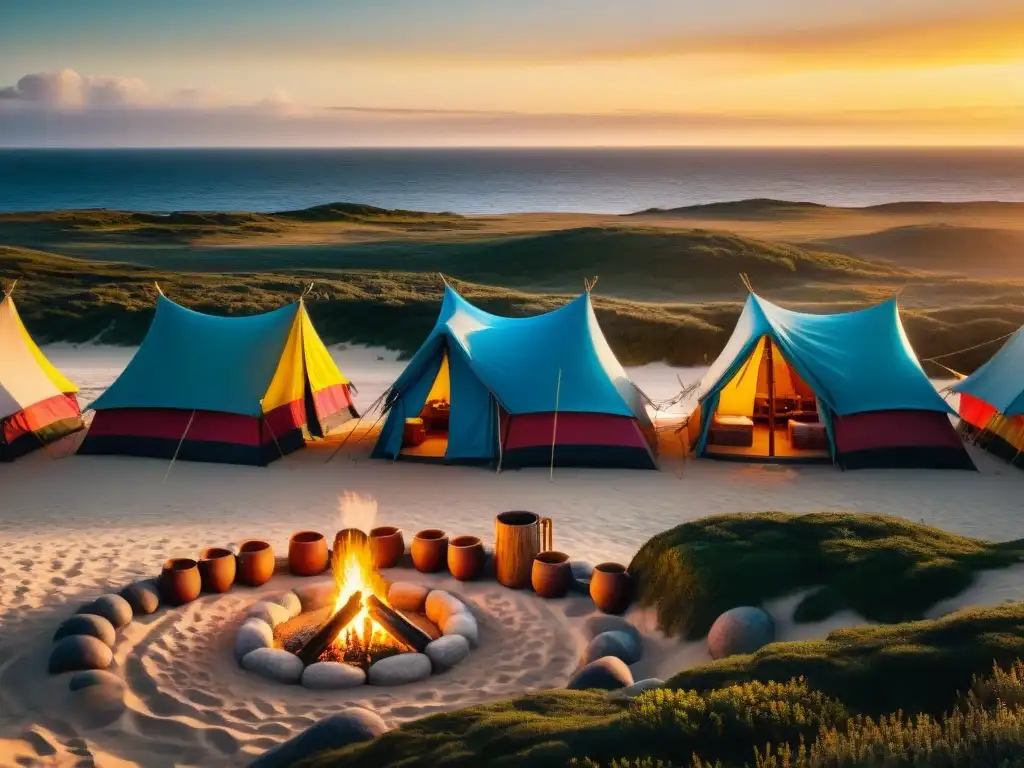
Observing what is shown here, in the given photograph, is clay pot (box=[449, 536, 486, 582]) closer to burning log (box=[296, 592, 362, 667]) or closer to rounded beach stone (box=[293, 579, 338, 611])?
rounded beach stone (box=[293, 579, 338, 611])

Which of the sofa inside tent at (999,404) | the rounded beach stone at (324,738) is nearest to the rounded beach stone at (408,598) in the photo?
the rounded beach stone at (324,738)

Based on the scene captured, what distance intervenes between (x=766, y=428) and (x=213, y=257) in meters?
36.2

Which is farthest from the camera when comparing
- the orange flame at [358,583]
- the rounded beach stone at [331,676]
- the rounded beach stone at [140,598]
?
the rounded beach stone at [140,598]

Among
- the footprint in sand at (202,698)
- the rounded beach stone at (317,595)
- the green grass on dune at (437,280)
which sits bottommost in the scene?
the footprint in sand at (202,698)

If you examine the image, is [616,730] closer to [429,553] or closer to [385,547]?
[429,553]

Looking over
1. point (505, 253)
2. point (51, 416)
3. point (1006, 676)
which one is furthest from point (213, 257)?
point (1006, 676)

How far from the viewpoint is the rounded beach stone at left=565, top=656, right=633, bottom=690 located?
6.48 meters

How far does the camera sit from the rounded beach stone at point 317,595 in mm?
8492

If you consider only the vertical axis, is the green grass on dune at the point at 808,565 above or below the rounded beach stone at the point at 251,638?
above

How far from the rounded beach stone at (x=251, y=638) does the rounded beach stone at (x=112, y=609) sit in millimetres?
910

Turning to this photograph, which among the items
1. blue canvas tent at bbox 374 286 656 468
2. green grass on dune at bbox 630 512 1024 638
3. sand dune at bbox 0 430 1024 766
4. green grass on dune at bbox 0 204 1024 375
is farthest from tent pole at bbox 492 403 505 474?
green grass on dune at bbox 0 204 1024 375

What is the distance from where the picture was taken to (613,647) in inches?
283

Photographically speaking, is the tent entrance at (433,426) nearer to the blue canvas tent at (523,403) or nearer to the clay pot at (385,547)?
the blue canvas tent at (523,403)

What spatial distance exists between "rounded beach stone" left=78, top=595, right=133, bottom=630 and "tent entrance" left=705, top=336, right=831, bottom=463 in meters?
8.74
